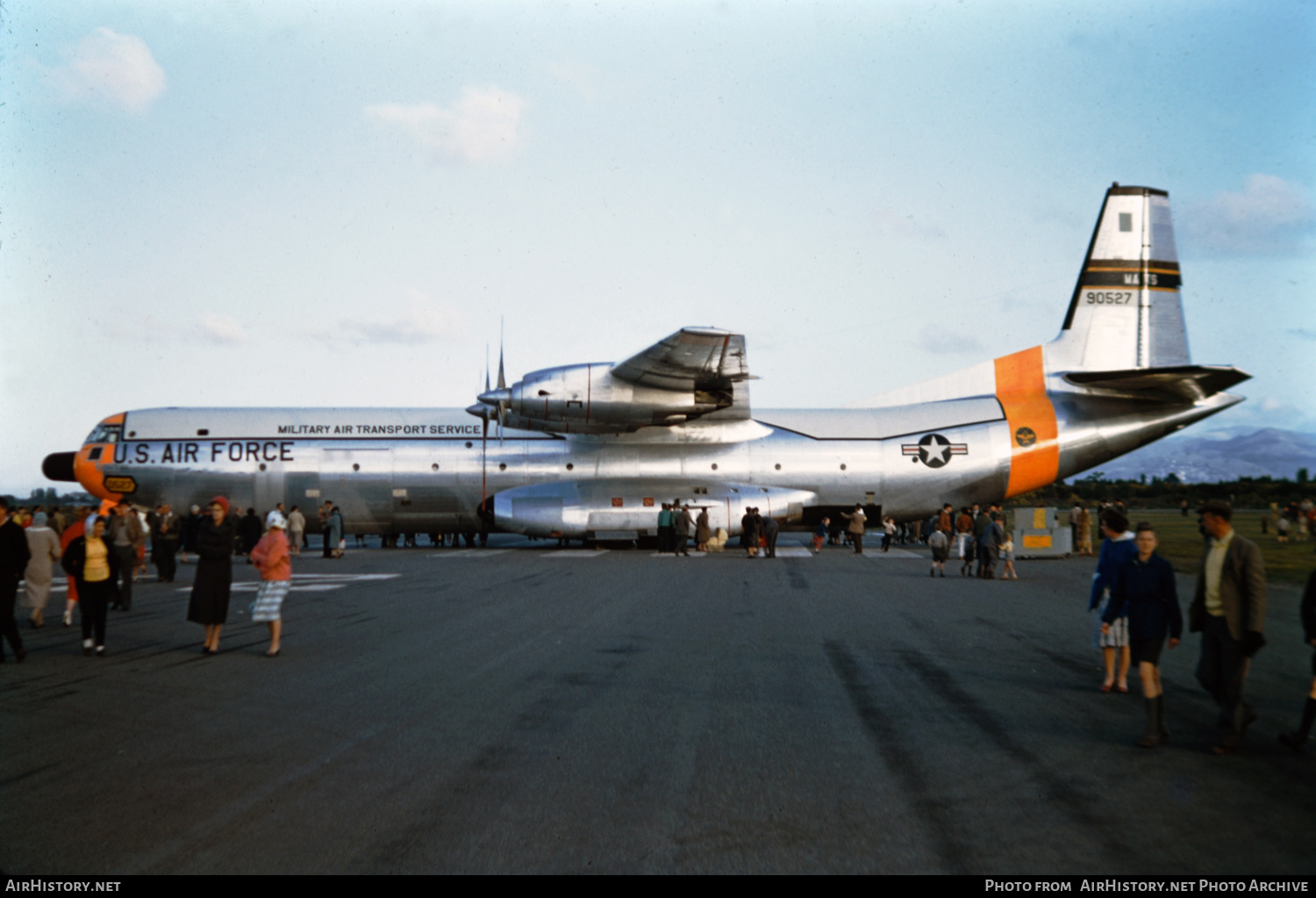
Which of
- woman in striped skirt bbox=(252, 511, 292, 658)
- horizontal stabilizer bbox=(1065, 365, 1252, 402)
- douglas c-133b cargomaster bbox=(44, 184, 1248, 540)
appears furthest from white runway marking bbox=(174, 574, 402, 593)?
horizontal stabilizer bbox=(1065, 365, 1252, 402)

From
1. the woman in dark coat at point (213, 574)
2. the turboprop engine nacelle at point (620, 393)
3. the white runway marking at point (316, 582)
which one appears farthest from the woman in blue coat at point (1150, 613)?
the turboprop engine nacelle at point (620, 393)

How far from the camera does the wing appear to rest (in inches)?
768

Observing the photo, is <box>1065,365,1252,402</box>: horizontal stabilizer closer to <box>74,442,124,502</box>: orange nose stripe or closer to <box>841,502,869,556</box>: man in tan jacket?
<box>841,502,869,556</box>: man in tan jacket

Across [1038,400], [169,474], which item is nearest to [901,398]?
[1038,400]

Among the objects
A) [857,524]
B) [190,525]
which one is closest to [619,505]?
[857,524]

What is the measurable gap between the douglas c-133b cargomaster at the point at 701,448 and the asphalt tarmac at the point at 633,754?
1254 centimetres

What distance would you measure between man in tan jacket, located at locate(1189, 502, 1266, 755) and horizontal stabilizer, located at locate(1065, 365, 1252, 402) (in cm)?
1696

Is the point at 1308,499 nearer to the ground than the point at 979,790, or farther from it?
farther from it

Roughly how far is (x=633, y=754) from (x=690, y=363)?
15810 mm

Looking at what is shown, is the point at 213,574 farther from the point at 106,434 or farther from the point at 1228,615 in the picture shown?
the point at 106,434
